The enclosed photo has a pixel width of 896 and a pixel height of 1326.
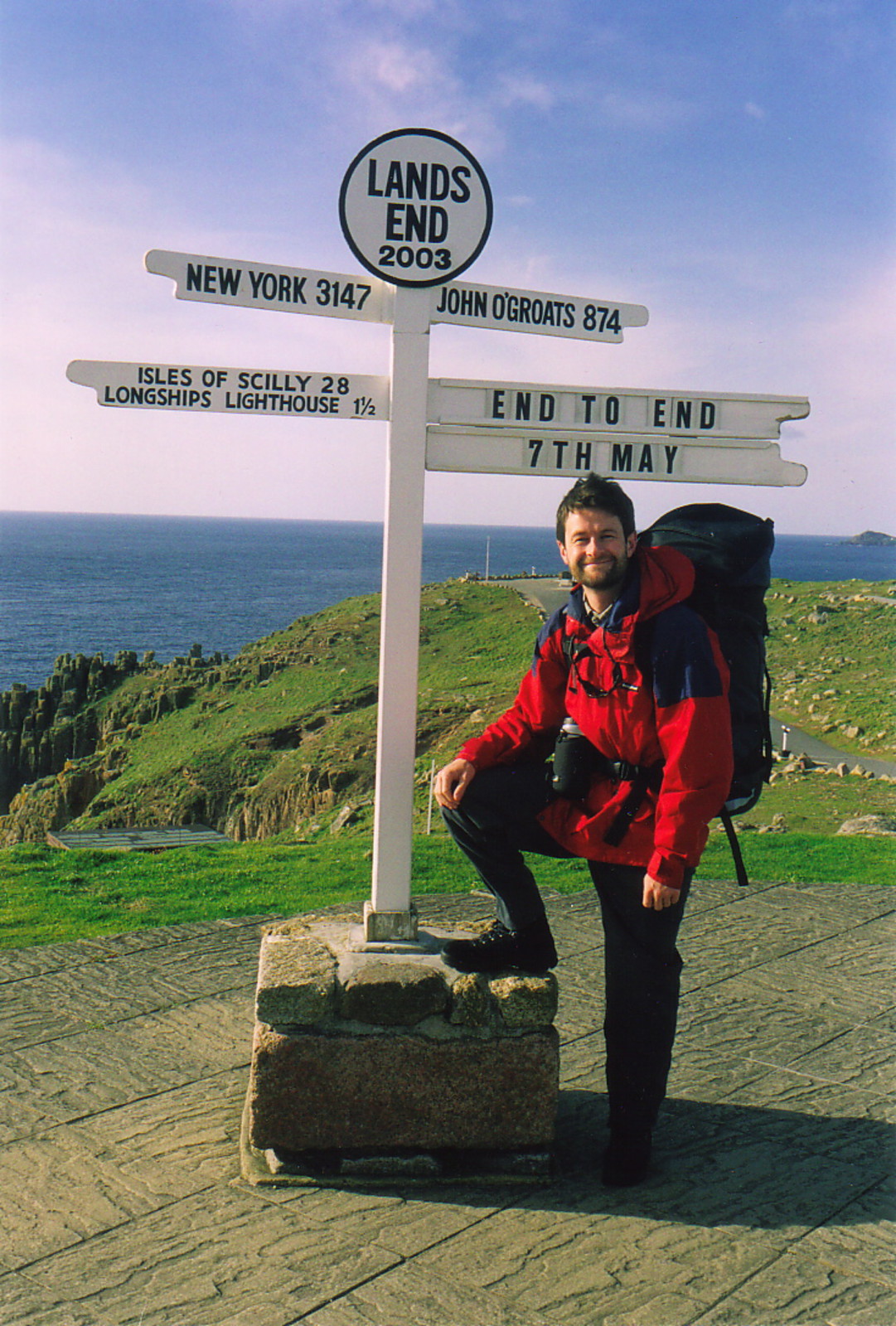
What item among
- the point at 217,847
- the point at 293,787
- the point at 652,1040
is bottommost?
the point at 293,787

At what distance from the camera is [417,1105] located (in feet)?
10.9

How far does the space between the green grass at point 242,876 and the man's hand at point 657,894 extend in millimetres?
3434

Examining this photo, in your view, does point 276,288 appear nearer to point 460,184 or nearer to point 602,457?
point 460,184

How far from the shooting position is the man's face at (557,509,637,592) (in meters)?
3.19

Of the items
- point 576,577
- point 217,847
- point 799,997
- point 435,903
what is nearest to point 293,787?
point 217,847

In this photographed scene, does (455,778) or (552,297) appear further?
(552,297)

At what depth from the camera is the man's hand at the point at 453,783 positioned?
3369mm

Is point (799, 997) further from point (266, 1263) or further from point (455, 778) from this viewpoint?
point (266, 1263)

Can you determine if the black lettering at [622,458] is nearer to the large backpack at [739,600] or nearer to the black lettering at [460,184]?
the large backpack at [739,600]

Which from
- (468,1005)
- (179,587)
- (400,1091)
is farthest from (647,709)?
(179,587)

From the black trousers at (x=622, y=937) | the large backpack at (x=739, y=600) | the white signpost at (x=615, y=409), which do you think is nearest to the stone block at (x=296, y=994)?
the black trousers at (x=622, y=937)

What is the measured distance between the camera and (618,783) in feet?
10.7

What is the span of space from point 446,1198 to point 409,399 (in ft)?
7.56

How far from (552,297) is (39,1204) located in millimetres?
3073
